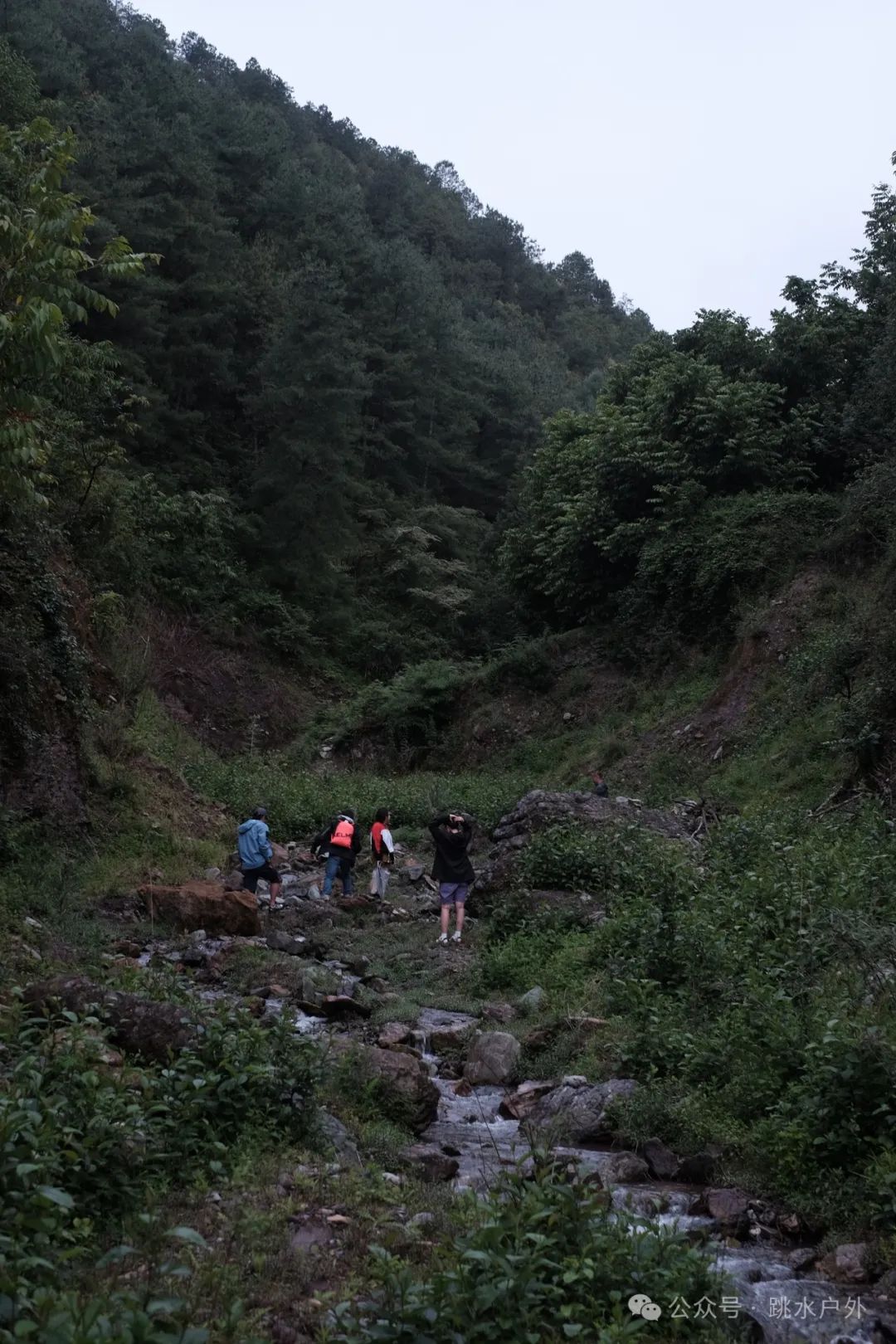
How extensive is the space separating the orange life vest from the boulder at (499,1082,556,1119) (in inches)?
300

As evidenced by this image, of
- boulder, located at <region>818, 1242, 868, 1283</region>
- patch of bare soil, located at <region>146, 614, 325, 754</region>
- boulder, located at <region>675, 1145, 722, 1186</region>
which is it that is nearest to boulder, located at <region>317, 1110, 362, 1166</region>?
boulder, located at <region>675, 1145, 722, 1186</region>

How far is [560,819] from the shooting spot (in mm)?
15562

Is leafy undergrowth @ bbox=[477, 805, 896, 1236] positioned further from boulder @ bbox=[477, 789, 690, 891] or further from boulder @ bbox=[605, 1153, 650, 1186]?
boulder @ bbox=[477, 789, 690, 891]

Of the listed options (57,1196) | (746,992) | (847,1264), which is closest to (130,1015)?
(57,1196)

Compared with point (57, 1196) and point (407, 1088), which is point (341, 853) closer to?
point (407, 1088)

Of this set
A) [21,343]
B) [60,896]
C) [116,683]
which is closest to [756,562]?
[116,683]

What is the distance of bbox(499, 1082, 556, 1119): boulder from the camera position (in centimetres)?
745

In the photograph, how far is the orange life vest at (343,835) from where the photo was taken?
15.2 metres

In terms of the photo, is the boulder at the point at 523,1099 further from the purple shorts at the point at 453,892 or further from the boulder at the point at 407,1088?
the purple shorts at the point at 453,892

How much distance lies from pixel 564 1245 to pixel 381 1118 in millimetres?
2580

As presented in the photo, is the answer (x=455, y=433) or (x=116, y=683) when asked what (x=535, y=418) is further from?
(x=116, y=683)

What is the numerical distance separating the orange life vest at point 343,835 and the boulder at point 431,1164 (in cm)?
904

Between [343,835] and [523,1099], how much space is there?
7911 mm

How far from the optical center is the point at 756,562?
24734 mm
